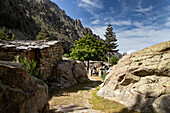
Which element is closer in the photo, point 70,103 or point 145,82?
point 145,82

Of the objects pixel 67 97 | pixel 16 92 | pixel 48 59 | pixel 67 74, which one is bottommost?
pixel 67 97

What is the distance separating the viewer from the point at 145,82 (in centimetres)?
438

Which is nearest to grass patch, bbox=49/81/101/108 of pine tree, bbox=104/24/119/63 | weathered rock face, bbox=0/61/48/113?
weathered rock face, bbox=0/61/48/113

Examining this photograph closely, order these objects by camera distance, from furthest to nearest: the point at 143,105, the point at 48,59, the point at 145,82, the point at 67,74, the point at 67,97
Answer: the point at 67,74, the point at 48,59, the point at 67,97, the point at 145,82, the point at 143,105

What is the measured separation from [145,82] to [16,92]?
5.04 meters

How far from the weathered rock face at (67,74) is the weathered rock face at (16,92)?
539cm

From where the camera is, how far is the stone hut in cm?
665

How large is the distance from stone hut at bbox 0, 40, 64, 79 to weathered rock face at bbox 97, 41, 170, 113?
5.02 m

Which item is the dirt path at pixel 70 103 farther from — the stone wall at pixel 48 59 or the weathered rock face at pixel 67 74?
the stone wall at pixel 48 59

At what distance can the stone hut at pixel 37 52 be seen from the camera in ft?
21.8

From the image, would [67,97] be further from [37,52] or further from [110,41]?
[110,41]

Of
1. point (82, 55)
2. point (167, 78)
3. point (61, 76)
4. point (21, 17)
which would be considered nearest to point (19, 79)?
point (167, 78)

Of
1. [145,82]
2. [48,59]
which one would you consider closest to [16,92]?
[145,82]

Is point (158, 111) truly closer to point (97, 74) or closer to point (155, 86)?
point (155, 86)
